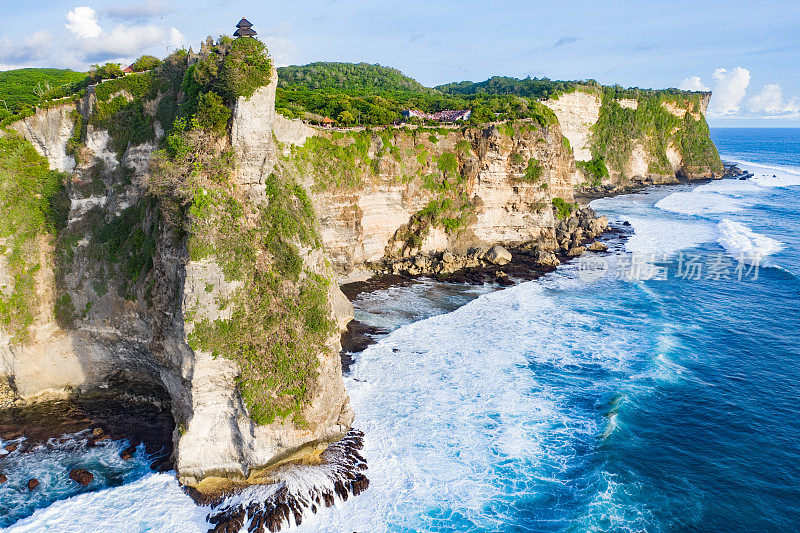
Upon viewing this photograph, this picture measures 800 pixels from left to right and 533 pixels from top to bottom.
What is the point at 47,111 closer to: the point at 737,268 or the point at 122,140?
the point at 122,140

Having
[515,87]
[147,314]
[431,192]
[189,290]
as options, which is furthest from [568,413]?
[515,87]

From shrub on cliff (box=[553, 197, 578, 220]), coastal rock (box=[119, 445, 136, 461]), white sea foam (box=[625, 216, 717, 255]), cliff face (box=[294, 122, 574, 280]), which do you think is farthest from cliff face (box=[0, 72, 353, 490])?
white sea foam (box=[625, 216, 717, 255])

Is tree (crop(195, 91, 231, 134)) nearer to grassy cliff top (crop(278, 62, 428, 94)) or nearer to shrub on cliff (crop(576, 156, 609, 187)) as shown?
grassy cliff top (crop(278, 62, 428, 94))

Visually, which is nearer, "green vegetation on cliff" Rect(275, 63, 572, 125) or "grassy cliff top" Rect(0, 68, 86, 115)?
"grassy cliff top" Rect(0, 68, 86, 115)

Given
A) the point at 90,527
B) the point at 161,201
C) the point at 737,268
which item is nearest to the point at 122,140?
the point at 161,201

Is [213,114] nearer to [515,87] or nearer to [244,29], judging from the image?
Result: [244,29]

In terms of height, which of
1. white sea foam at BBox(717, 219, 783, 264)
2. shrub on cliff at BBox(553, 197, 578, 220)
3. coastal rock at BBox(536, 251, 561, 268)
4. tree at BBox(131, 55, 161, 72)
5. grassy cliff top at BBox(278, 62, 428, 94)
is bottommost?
coastal rock at BBox(536, 251, 561, 268)
